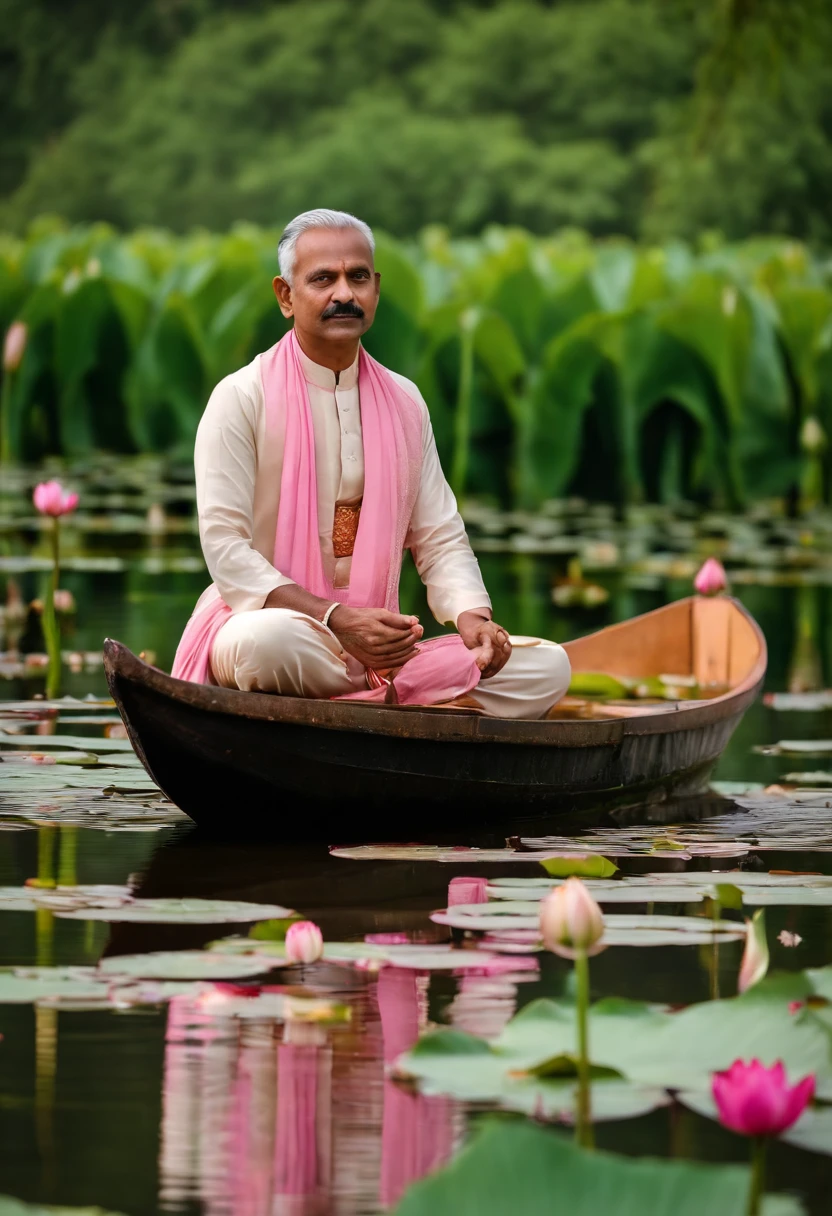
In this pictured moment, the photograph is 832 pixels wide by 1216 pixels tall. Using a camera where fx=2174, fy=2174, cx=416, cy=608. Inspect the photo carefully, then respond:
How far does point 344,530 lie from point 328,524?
0.11 feet

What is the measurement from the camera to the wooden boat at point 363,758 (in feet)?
11.1

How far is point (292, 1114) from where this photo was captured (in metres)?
2.09

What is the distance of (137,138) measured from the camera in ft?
120

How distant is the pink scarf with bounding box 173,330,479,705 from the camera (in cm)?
367

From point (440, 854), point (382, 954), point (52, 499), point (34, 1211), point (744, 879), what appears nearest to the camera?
point (34, 1211)

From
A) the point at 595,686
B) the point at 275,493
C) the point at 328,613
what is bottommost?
the point at 595,686

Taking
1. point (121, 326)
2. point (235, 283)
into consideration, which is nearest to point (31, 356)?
point (121, 326)

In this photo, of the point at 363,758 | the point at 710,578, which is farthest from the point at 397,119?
the point at 363,758

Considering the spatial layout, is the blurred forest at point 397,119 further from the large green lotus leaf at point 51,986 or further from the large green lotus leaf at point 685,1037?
the large green lotus leaf at point 685,1037

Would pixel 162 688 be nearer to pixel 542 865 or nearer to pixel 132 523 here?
pixel 542 865

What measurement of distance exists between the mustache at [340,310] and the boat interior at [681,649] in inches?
62.5

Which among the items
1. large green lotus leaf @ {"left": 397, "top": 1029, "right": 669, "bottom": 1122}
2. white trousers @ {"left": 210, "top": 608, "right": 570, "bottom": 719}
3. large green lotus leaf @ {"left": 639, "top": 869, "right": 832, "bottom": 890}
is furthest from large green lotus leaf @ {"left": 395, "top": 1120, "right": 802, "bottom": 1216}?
white trousers @ {"left": 210, "top": 608, "right": 570, "bottom": 719}

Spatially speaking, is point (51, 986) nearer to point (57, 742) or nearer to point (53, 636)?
point (57, 742)

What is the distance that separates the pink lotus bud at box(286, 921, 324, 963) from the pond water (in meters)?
0.05
